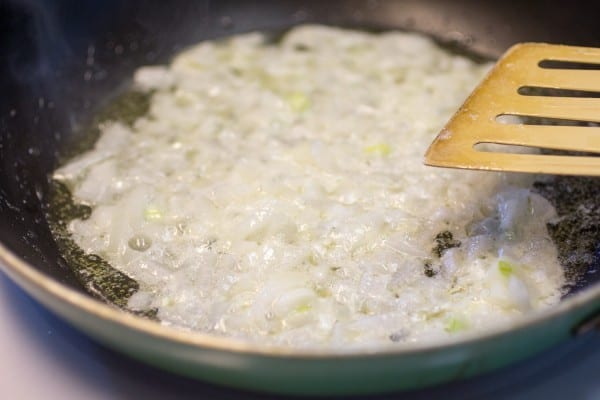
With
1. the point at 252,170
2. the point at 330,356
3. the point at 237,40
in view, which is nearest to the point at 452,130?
the point at 252,170

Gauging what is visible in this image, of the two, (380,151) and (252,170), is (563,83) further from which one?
(252,170)

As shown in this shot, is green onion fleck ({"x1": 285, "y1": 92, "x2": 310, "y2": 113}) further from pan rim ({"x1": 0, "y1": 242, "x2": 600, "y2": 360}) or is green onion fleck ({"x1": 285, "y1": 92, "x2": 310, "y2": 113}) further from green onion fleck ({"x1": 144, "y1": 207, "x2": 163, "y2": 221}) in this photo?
pan rim ({"x1": 0, "y1": 242, "x2": 600, "y2": 360})

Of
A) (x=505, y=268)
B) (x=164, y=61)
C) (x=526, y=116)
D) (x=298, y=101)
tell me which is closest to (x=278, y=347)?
(x=505, y=268)

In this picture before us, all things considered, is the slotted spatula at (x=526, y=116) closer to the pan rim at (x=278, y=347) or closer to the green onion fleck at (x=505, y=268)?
the green onion fleck at (x=505, y=268)

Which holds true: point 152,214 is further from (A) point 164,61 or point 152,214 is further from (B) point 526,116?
(B) point 526,116

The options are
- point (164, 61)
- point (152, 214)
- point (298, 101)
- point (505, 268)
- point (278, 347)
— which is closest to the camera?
point (278, 347)
